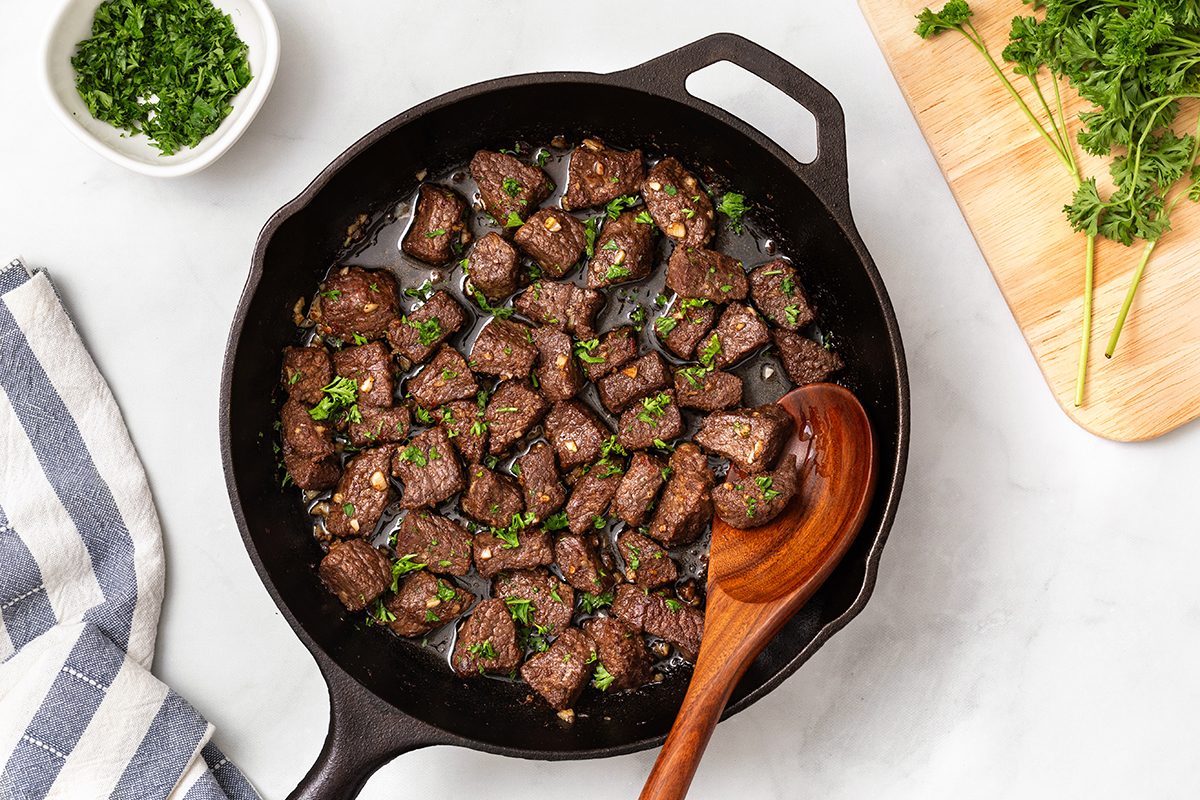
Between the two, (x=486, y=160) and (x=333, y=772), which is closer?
(x=333, y=772)

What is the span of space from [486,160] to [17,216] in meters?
2.00

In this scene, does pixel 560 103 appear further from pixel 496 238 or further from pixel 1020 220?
pixel 1020 220

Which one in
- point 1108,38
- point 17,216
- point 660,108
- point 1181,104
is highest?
point 17,216

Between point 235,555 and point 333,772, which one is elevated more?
point 235,555

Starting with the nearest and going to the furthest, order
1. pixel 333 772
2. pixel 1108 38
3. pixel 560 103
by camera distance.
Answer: pixel 333 772 < pixel 1108 38 < pixel 560 103

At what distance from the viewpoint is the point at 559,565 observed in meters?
4.08

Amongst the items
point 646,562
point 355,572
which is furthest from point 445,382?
point 646,562

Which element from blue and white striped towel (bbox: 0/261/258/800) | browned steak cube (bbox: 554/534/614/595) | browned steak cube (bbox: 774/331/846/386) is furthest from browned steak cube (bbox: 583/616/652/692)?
blue and white striped towel (bbox: 0/261/258/800)

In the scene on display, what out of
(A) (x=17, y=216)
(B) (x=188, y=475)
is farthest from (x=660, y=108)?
(A) (x=17, y=216)

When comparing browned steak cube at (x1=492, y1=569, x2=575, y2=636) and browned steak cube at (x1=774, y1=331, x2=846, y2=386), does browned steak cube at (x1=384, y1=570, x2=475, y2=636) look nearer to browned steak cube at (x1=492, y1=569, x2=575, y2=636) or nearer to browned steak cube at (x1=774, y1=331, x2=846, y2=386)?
browned steak cube at (x1=492, y1=569, x2=575, y2=636)

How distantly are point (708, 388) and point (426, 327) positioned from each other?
1.14m

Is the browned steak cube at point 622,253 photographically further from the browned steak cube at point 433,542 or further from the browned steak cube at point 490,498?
the browned steak cube at point 433,542

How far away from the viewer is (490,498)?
157 inches

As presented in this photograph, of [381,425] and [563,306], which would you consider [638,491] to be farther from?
[381,425]
